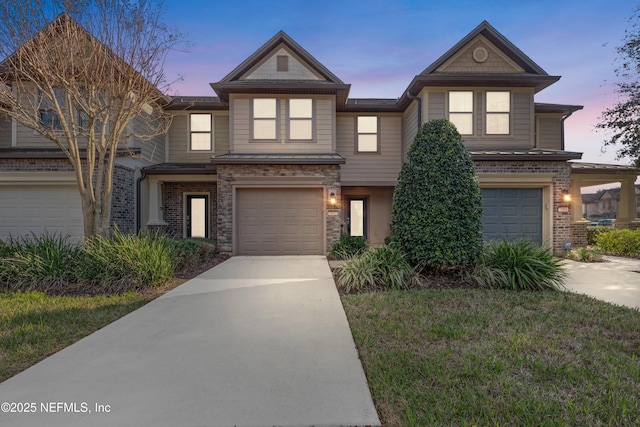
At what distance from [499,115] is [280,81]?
25.4 feet

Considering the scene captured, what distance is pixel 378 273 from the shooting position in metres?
6.39

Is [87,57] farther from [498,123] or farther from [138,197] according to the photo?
[498,123]

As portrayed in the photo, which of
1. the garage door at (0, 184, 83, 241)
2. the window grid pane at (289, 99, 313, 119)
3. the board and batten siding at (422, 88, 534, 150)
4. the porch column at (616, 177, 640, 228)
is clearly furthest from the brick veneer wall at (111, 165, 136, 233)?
the porch column at (616, 177, 640, 228)

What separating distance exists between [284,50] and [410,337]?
10.8 meters

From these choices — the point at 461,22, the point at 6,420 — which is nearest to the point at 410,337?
the point at 6,420

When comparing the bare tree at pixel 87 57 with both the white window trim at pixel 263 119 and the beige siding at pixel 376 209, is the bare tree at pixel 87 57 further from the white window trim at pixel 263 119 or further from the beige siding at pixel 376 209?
the beige siding at pixel 376 209

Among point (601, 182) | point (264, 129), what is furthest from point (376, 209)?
point (601, 182)

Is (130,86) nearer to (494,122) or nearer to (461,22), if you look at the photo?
(494,122)

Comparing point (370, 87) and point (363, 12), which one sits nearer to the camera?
point (363, 12)

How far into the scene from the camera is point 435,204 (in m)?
6.52

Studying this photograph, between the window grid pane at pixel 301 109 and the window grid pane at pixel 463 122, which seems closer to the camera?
the window grid pane at pixel 463 122

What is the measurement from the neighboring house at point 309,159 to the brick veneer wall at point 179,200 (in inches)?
14.8

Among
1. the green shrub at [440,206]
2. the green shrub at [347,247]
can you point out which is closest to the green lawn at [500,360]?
the green shrub at [440,206]

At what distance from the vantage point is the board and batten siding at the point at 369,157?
1307cm
